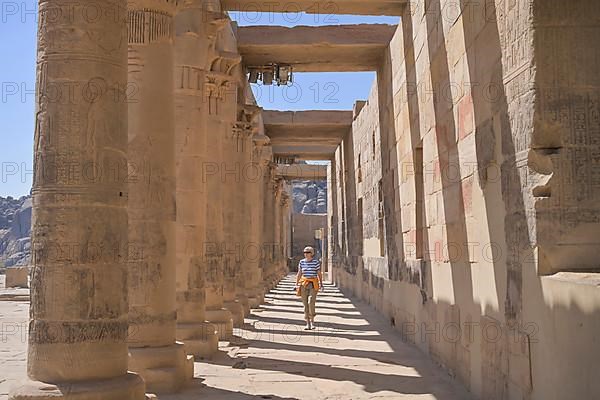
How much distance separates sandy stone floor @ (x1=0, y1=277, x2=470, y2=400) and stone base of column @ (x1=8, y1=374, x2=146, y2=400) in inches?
69.8

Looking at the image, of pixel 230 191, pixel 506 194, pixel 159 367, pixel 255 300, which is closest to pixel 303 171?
pixel 255 300

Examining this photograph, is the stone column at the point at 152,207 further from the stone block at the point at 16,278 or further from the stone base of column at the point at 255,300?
the stone block at the point at 16,278

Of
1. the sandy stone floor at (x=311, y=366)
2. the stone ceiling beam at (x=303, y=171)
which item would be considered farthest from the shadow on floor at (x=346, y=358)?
the stone ceiling beam at (x=303, y=171)

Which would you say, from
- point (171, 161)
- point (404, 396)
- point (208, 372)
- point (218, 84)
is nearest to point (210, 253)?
point (218, 84)

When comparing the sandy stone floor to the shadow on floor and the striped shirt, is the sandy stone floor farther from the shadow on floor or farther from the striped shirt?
the striped shirt

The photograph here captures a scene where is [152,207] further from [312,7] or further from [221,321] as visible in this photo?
[312,7]

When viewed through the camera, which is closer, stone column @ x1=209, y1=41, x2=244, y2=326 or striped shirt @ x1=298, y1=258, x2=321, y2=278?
striped shirt @ x1=298, y1=258, x2=321, y2=278

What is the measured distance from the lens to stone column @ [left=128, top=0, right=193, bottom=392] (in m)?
7.18

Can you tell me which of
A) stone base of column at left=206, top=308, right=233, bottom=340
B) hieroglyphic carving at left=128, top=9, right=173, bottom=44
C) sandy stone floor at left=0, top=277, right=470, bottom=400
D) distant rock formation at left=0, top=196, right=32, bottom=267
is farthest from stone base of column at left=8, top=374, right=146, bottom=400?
distant rock formation at left=0, top=196, right=32, bottom=267

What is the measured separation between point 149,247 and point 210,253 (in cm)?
472

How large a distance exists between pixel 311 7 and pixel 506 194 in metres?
7.51

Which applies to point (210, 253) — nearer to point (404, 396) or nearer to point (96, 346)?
point (404, 396)

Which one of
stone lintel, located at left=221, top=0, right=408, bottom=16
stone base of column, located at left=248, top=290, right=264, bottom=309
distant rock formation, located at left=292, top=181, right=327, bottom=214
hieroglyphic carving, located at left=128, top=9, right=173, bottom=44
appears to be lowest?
stone base of column, located at left=248, top=290, right=264, bottom=309

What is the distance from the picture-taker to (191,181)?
977 cm
